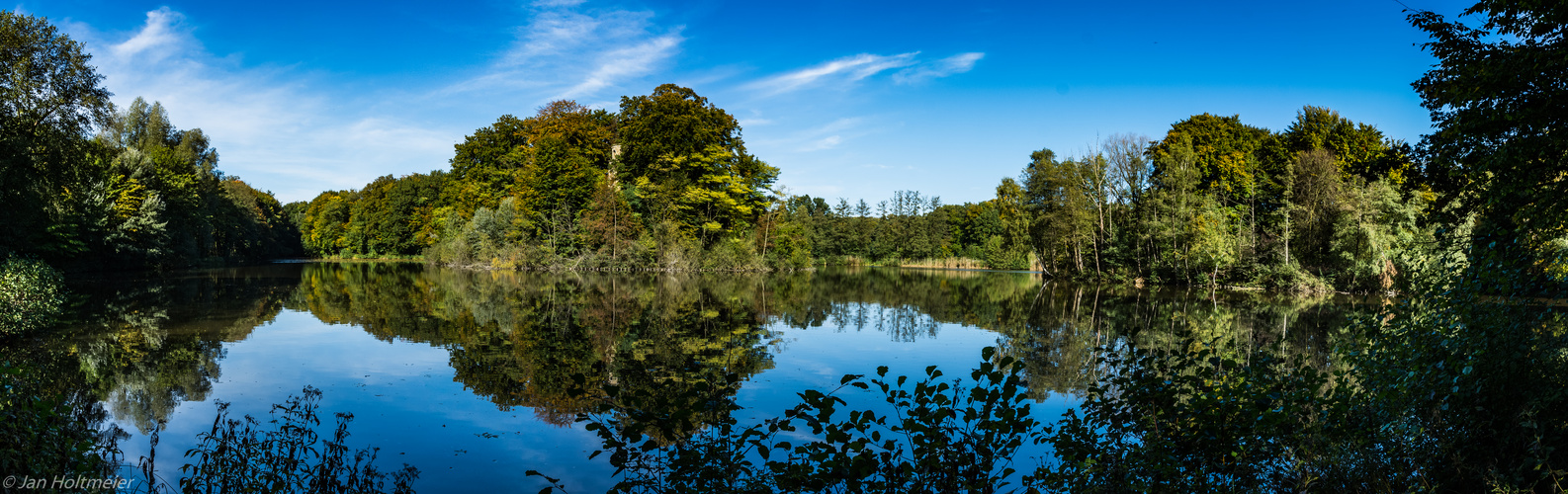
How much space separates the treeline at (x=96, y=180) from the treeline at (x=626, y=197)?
1538 cm

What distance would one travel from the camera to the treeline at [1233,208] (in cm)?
2680

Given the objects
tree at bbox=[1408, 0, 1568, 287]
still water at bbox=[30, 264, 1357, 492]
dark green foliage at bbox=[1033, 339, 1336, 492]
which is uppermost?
tree at bbox=[1408, 0, 1568, 287]

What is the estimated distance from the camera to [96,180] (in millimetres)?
30062

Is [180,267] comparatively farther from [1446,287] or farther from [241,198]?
[1446,287]

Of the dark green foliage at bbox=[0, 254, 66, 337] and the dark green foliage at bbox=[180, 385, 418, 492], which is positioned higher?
the dark green foliage at bbox=[0, 254, 66, 337]

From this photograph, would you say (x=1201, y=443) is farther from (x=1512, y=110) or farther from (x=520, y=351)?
(x=520, y=351)

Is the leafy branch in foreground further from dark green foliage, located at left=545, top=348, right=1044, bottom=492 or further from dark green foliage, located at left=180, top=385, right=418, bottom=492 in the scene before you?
dark green foliage, located at left=545, top=348, right=1044, bottom=492

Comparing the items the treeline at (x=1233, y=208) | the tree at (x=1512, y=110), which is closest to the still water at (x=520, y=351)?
the tree at (x=1512, y=110)

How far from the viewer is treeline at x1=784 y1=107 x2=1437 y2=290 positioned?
2680cm

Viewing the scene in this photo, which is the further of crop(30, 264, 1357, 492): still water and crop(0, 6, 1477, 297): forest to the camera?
crop(0, 6, 1477, 297): forest

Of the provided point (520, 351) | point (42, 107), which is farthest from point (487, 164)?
point (520, 351)

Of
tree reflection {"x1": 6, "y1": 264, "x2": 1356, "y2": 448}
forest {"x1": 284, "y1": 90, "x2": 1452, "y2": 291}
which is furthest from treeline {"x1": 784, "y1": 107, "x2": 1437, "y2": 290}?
tree reflection {"x1": 6, "y1": 264, "x2": 1356, "y2": 448}

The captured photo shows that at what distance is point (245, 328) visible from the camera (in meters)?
14.1

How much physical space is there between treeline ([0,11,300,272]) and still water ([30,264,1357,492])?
3478mm
